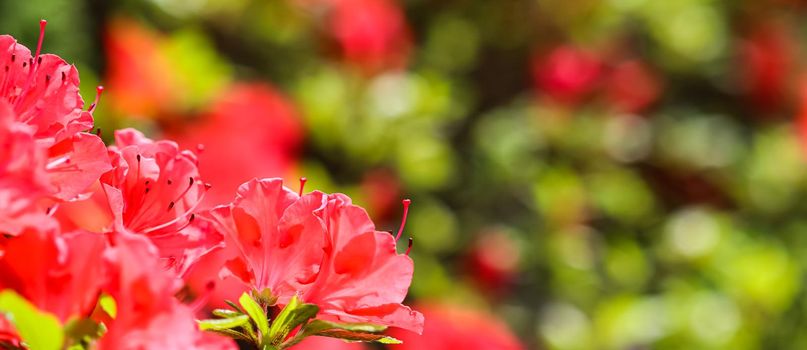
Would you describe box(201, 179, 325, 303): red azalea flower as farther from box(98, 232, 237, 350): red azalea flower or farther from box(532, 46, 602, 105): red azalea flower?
box(532, 46, 602, 105): red azalea flower

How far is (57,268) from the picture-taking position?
0.21 m

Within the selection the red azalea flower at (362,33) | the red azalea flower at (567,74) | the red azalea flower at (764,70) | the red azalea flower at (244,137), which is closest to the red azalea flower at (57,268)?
the red azalea flower at (244,137)

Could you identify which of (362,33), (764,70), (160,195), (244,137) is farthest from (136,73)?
(764,70)

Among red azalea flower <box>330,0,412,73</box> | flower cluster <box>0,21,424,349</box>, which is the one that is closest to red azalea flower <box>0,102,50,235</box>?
flower cluster <box>0,21,424,349</box>

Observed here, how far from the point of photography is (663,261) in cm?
132

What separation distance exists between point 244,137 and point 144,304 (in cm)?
73

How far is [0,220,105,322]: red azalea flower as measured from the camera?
207 millimetres

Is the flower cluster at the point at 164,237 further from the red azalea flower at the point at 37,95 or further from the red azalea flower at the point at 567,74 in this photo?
the red azalea flower at the point at 567,74

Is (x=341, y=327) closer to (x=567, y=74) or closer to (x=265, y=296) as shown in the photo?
(x=265, y=296)

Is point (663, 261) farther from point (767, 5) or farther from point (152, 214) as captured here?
point (152, 214)

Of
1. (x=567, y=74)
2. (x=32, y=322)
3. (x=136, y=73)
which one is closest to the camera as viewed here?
(x=32, y=322)

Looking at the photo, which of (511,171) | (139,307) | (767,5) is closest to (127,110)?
(511,171)

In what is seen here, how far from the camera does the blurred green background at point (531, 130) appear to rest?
96 centimetres

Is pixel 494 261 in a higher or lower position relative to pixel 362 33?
lower
